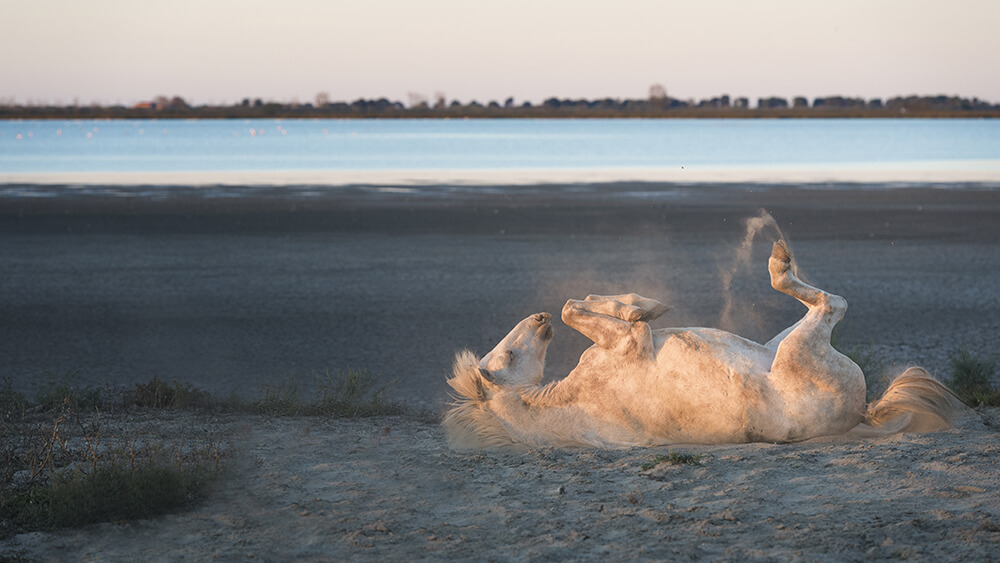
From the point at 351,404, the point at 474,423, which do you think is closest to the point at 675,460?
the point at 474,423

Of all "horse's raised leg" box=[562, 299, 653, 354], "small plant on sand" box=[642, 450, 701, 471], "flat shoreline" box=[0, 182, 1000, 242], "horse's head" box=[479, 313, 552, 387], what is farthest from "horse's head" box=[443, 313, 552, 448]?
"flat shoreline" box=[0, 182, 1000, 242]

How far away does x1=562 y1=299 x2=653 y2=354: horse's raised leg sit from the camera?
6.39m

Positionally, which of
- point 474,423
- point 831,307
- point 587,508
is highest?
point 831,307

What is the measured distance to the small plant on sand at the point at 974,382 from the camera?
870cm

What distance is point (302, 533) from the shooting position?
5.31 meters

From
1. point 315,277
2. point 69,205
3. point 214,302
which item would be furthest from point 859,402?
point 69,205

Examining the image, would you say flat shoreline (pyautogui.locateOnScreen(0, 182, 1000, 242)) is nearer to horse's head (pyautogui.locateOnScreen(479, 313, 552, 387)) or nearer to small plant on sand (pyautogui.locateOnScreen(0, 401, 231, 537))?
horse's head (pyautogui.locateOnScreen(479, 313, 552, 387))

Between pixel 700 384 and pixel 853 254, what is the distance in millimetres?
14992

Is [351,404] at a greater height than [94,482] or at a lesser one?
lesser

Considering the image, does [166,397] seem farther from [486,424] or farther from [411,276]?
[411,276]

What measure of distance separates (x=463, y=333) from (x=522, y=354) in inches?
235

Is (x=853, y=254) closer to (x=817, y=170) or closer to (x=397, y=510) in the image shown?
(x=397, y=510)

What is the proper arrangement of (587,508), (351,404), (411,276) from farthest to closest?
(411,276) < (351,404) < (587,508)

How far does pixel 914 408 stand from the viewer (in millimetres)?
6652
